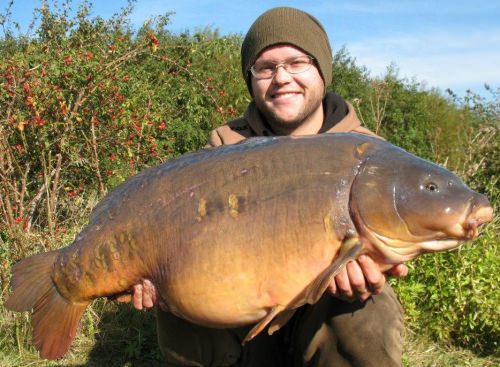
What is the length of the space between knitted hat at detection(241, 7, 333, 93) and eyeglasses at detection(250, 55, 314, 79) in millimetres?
39

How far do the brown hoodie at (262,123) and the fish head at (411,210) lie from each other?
91 cm

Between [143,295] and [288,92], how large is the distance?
113cm

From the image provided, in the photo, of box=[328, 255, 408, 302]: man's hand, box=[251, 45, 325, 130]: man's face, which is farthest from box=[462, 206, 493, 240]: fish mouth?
box=[251, 45, 325, 130]: man's face

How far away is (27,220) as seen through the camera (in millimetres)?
4035

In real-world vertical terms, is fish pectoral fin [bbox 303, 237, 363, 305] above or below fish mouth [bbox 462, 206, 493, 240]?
below

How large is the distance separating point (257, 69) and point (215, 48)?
2.86 metres

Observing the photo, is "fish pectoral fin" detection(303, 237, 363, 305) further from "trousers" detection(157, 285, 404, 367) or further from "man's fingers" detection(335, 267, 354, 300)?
"trousers" detection(157, 285, 404, 367)

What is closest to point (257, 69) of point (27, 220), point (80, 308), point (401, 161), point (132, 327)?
point (401, 161)

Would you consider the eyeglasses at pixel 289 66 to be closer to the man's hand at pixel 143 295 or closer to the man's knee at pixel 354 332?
the man's knee at pixel 354 332

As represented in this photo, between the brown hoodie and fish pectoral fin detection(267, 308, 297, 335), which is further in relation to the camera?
the brown hoodie

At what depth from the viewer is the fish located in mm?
1881

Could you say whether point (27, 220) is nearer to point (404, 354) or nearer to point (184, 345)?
point (184, 345)

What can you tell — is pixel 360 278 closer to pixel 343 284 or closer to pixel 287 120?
pixel 343 284

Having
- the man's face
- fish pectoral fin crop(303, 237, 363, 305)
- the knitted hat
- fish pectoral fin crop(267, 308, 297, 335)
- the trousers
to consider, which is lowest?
the trousers
